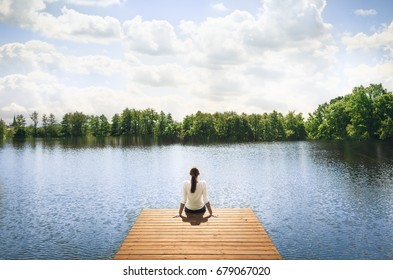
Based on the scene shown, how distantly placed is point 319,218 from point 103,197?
12836mm

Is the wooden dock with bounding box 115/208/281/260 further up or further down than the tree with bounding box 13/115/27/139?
further down

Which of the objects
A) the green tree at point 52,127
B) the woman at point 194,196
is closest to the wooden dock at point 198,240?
the woman at point 194,196

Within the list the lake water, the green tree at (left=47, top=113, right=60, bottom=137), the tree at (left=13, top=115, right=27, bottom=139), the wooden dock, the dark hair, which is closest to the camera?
the wooden dock

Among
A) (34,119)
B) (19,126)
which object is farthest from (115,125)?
(19,126)

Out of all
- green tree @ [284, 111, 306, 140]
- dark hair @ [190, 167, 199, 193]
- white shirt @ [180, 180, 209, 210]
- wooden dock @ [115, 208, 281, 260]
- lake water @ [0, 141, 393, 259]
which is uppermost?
green tree @ [284, 111, 306, 140]

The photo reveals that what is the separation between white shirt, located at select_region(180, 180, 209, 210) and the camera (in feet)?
34.8

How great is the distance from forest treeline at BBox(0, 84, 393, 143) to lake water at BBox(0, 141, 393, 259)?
3849 cm

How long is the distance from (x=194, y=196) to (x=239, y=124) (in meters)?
104

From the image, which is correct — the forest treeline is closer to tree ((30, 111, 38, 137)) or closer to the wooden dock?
tree ((30, 111, 38, 137))

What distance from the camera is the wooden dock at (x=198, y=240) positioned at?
876 cm

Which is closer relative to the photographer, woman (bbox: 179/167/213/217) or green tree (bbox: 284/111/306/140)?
woman (bbox: 179/167/213/217)

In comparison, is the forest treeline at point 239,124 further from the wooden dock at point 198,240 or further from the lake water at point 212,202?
the wooden dock at point 198,240

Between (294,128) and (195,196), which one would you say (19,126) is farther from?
(195,196)

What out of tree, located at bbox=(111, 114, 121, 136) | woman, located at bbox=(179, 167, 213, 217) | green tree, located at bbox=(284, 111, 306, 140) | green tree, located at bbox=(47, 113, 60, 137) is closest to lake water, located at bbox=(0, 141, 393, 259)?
woman, located at bbox=(179, 167, 213, 217)
